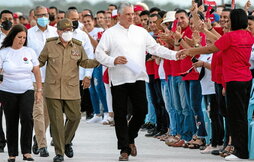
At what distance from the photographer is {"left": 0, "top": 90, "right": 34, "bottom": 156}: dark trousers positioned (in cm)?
1430

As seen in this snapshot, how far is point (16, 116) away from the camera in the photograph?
1438cm

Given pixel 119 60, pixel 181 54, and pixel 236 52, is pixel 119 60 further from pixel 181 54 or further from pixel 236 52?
pixel 236 52

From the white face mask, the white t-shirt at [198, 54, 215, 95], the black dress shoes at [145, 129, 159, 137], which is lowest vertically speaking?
the black dress shoes at [145, 129, 159, 137]

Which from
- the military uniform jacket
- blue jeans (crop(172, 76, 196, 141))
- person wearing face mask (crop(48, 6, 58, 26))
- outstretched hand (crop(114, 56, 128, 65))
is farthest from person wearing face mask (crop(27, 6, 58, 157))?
person wearing face mask (crop(48, 6, 58, 26))

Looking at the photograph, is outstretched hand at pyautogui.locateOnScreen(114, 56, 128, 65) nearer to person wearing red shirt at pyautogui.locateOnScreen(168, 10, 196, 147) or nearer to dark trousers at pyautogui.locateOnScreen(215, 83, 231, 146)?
dark trousers at pyautogui.locateOnScreen(215, 83, 231, 146)

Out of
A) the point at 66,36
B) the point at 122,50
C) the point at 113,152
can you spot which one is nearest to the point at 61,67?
the point at 66,36

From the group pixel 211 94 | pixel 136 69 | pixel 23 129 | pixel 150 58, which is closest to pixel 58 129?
pixel 23 129

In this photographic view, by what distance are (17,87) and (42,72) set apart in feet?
5.58

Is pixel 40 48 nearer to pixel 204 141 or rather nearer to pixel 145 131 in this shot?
pixel 204 141

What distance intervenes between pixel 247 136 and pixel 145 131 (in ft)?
19.3

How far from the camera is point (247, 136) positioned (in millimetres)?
13961

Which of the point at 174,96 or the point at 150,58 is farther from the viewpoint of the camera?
the point at 150,58

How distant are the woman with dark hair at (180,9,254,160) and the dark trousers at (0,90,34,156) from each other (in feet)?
8.93

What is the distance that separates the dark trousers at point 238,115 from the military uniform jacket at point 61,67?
210 centimetres
